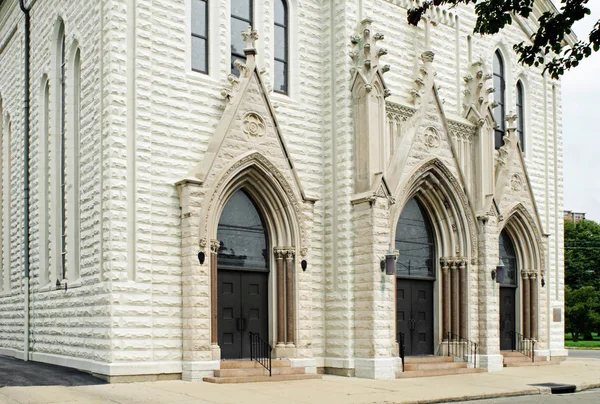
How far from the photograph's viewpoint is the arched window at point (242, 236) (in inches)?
786

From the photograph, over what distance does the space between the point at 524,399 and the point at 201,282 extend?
299 inches

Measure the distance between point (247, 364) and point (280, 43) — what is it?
8.62 meters

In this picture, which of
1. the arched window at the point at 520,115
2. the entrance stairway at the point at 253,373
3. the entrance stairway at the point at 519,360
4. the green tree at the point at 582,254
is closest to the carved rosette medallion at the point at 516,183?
the arched window at the point at 520,115

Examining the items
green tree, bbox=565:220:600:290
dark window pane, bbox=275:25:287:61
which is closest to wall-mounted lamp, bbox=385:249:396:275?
dark window pane, bbox=275:25:287:61

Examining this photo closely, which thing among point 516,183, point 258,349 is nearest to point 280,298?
point 258,349

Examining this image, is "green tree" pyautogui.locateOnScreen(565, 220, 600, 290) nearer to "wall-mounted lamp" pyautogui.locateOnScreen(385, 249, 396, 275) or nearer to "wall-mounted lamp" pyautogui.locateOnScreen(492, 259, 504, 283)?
"wall-mounted lamp" pyautogui.locateOnScreen(492, 259, 504, 283)

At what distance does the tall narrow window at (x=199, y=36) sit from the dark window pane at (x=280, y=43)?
229cm

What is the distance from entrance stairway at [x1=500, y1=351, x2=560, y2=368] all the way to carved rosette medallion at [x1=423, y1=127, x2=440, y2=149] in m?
7.13

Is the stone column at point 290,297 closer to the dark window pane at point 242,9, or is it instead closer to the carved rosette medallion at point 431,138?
the carved rosette medallion at point 431,138

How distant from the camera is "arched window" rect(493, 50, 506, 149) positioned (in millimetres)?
26812

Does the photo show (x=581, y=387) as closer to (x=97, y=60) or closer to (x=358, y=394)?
(x=358, y=394)

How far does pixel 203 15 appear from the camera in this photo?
66.3ft

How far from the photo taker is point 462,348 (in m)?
23.2

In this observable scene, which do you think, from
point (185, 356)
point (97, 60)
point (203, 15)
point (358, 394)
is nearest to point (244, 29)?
point (203, 15)
